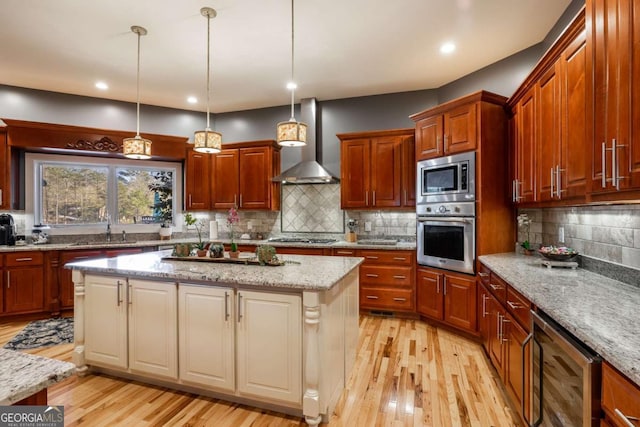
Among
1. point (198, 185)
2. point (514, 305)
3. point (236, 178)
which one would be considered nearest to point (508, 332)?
point (514, 305)

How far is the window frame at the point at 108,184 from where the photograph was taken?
4.22 meters

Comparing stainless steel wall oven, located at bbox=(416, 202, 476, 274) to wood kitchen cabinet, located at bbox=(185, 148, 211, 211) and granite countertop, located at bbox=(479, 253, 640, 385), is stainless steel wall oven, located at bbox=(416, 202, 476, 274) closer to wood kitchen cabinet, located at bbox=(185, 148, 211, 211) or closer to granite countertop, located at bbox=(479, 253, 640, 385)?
granite countertop, located at bbox=(479, 253, 640, 385)

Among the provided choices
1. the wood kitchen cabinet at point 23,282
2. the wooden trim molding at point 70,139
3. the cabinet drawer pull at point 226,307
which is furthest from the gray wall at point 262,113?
the cabinet drawer pull at point 226,307

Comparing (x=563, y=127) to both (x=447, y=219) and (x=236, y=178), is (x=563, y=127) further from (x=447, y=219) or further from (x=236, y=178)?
(x=236, y=178)

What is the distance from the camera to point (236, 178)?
490 cm

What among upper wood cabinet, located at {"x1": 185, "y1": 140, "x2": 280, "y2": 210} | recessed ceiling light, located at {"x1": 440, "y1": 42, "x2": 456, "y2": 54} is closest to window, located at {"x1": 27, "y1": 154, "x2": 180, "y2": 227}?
upper wood cabinet, located at {"x1": 185, "y1": 140, "x2": 280, "y2": 210}

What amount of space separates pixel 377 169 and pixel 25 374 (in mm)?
3848

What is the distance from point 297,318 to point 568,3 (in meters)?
3.28

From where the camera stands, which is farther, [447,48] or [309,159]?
[309,159]

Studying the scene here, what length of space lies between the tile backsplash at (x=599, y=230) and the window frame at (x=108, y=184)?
5.03 m

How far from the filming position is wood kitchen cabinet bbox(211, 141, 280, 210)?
4.75 m

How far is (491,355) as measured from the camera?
8.25 feet

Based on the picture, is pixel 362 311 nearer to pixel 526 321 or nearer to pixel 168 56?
pixel 526 321

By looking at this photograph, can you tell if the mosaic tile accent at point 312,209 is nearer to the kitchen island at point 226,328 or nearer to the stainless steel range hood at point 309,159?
the stainless steel range hood at point 309,159
